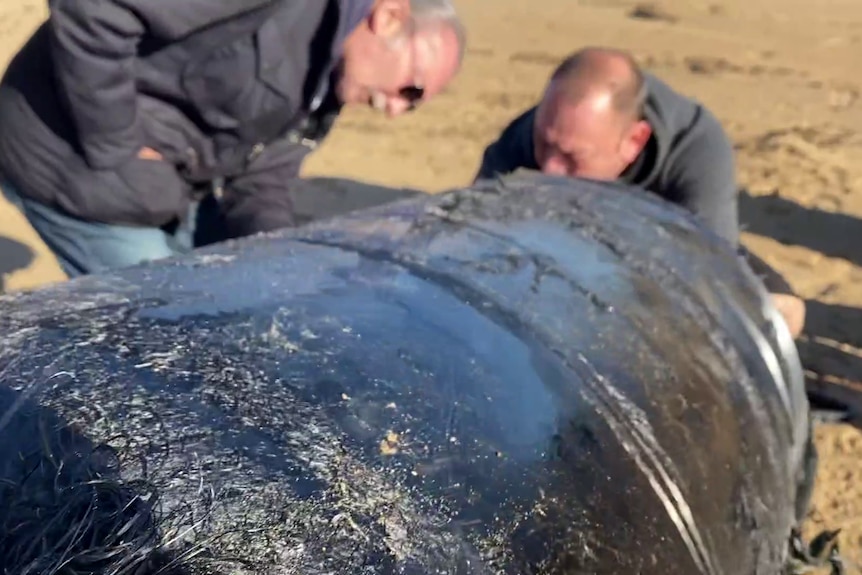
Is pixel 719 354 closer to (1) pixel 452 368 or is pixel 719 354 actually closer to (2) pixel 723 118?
(1) pixel 452 368

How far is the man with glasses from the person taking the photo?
2.30 meters

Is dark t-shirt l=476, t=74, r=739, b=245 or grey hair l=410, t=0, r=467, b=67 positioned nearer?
grey hair l=410, t=0, r=467, b=67

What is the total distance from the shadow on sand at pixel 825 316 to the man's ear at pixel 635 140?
4.08ft

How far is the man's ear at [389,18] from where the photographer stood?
2.47 metres

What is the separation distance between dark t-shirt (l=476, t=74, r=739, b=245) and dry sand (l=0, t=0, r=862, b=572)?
1.10 m

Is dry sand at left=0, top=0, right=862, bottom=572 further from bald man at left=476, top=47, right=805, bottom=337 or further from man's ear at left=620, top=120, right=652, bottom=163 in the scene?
man's ear at left=620, top=120, right=652, bottom=163

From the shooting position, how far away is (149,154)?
2.64m

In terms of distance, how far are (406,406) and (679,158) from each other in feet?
6.88

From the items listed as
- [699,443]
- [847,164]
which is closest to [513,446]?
[699,443]

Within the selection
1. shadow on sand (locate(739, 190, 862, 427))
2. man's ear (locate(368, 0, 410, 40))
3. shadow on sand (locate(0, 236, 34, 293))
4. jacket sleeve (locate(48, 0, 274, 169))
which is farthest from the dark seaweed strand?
shadow on sand (locate(0, 236, 34, 293))

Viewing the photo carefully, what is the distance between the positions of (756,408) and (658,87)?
167cm

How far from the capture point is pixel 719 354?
198 cm

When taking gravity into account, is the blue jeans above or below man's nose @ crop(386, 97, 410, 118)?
below

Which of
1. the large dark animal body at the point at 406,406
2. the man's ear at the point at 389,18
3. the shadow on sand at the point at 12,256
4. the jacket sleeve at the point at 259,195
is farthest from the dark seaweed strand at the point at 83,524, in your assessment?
the shadow on sand at the point at 12,256
